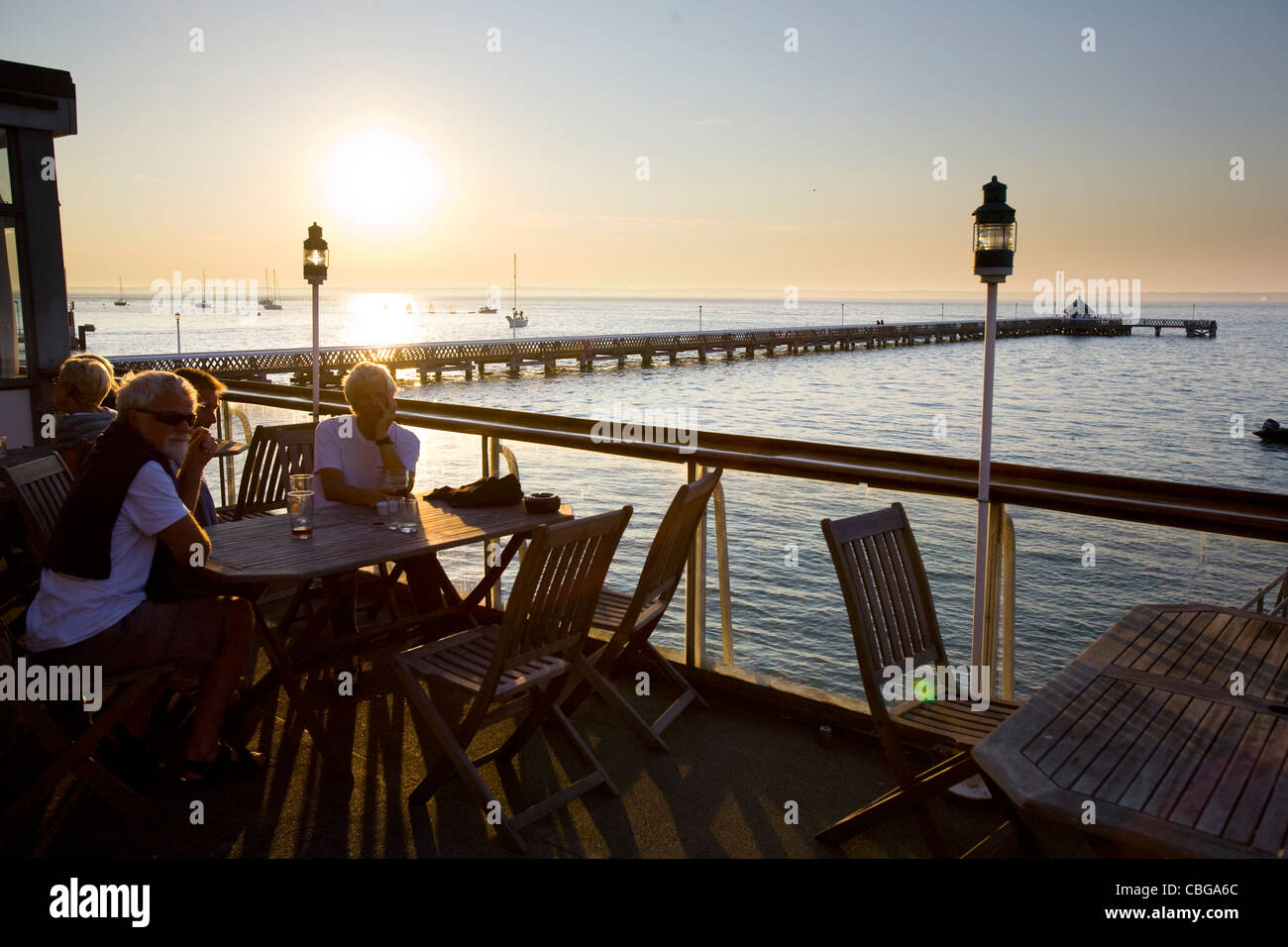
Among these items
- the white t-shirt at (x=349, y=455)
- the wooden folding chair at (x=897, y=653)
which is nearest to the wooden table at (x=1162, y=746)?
the wooden folding chair at (x=897, y=653)

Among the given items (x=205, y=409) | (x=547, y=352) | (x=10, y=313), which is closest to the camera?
(x=205, y=409)

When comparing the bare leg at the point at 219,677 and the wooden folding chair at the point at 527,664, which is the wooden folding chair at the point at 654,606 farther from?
the bare leg at the point at 219,677

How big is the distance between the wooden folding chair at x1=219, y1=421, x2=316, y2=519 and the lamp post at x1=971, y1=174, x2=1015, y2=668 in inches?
140

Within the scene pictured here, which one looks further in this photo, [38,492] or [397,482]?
[397,482]

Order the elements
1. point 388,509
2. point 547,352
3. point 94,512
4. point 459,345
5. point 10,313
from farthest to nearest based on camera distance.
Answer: point 547,352
point 459,345
point 10,313
point 388,509
point 94,512

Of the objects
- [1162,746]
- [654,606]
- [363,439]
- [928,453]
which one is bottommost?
[928,453]

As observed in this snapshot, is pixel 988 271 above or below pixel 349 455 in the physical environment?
above

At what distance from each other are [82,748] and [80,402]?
212 centimetres

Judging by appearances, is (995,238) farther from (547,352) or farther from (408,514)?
(547,352)

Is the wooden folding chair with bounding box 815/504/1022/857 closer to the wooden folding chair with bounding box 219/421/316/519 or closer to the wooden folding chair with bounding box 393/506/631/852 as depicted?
the wooden folding chair with bounding box 393/506/631/852

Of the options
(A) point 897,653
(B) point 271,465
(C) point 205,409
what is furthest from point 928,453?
(A) point 897,653

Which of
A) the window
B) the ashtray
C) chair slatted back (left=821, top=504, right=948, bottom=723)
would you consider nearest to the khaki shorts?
the ashtray

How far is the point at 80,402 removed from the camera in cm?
435
